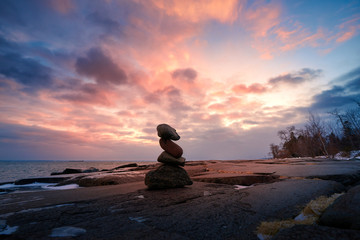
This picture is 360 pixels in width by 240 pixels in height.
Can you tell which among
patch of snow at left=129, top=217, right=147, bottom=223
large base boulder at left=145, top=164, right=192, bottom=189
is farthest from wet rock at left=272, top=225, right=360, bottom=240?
large base boulder at left=145, top=164, right=192, bottom=189

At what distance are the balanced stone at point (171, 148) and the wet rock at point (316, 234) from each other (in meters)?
3.98

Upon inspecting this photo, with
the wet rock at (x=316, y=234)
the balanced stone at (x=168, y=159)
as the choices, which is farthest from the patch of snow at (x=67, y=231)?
the balanced stone at (x=168, y=159)

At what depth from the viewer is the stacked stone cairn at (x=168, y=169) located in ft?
15.9

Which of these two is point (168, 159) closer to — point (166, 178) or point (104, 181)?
point (166, 178)

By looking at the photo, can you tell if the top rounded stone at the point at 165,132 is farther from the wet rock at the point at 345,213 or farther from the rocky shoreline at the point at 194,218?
the wet rock at the point at 345,213

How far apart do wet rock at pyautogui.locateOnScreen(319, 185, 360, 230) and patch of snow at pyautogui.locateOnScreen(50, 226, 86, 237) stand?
8.94 feet

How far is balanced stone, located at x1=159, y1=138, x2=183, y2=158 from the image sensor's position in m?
5.35

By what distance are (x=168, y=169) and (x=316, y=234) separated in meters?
4.03

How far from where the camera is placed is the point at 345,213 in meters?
1.63

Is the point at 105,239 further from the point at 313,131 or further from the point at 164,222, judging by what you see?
the point at 313,131

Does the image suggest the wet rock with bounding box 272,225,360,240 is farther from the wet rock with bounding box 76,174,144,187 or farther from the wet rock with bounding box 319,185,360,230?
the wet rock with bounding box 76,174,144,187

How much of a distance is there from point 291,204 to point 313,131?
109 feet

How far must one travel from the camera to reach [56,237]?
1.87m

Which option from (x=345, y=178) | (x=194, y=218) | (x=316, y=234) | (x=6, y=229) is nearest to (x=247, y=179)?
(x=345, y=178)
